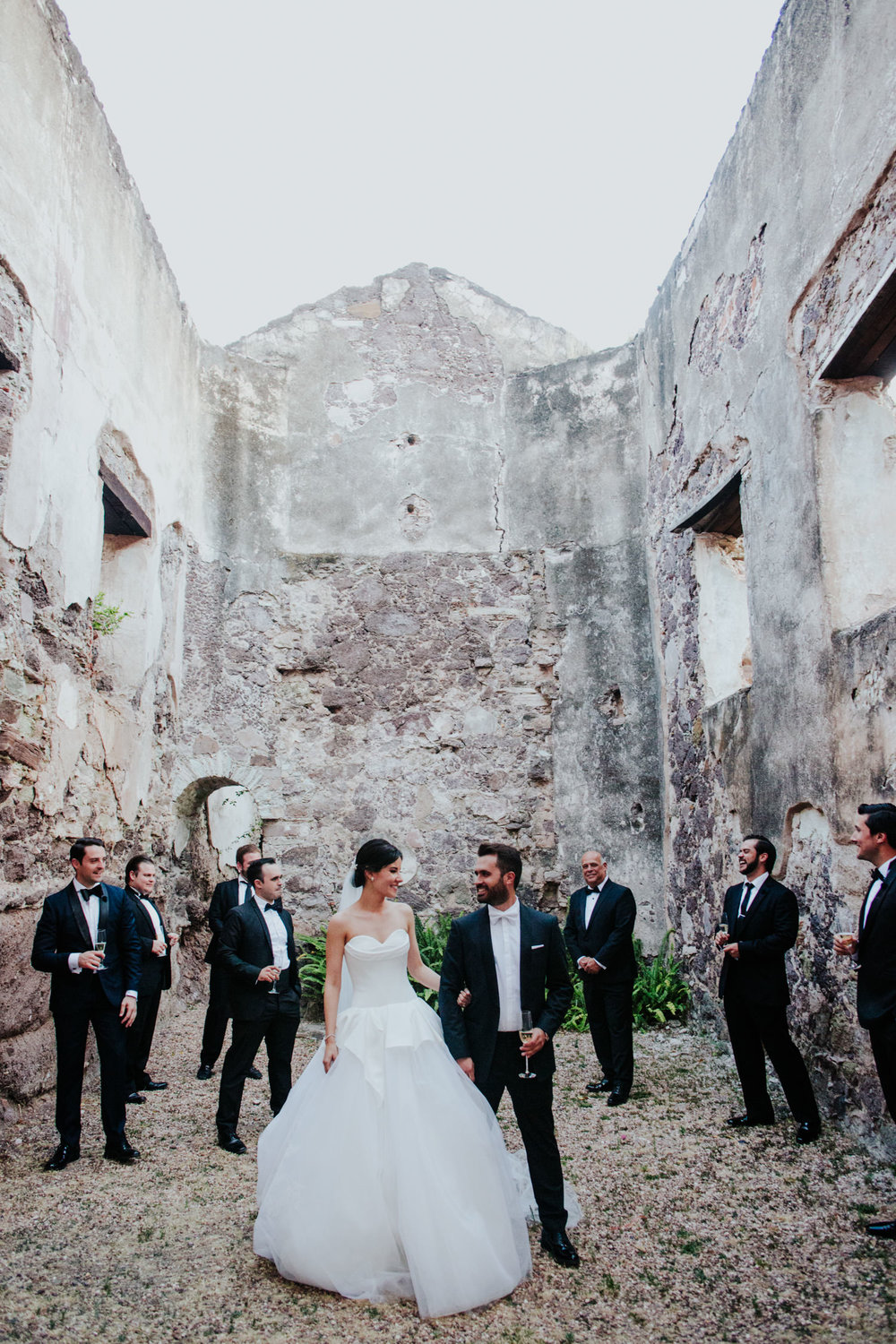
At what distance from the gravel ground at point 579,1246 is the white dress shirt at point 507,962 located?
0.83 meters

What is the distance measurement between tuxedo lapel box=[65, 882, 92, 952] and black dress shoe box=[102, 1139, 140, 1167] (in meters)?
0.94

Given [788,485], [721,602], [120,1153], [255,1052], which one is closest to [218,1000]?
[255,1052]

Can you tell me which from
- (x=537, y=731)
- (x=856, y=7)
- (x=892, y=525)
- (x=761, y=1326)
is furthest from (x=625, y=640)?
(x=761, y=1326)

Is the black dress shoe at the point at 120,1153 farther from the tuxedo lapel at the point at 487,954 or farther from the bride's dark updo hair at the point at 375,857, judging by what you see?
the tuxedo lapel at the point at 487,954

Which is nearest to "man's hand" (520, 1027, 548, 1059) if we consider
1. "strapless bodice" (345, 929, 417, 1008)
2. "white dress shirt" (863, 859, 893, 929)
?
"strapless bodice" (345, 929, 417, 1008)

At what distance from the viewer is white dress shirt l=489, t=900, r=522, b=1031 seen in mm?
3404

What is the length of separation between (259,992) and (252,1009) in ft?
Result: 0.28

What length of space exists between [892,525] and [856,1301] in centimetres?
362

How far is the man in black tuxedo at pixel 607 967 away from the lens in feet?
17.6

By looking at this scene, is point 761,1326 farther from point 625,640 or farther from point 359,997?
point 625,640

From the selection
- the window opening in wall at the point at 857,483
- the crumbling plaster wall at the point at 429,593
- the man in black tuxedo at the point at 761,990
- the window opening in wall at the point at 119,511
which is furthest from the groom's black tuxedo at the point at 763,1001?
the window opening in wall at the point at 119,511

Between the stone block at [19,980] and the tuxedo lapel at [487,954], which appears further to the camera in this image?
the stone block at [19,980]

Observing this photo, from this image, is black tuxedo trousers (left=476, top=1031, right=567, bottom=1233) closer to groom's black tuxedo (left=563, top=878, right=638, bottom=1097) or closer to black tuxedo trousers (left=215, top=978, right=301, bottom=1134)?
black tuxedo trousers (left=215, top=978, right=301, bottom=1134)

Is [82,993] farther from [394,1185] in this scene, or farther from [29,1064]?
[394,1185]
